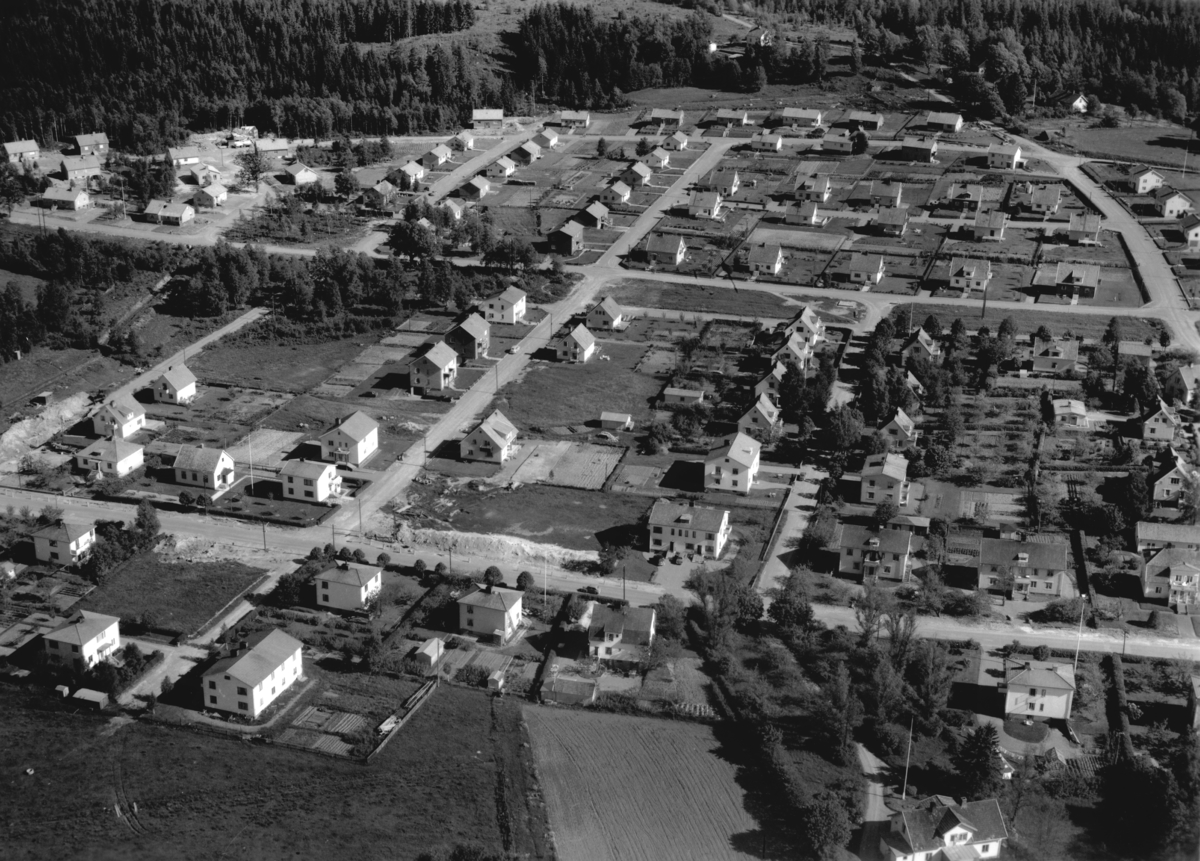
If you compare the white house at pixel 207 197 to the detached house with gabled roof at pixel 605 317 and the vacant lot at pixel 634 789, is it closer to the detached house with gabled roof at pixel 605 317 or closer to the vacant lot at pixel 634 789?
the detached house with gabled roof at pixel 605 317

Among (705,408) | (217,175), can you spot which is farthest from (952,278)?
(217,175)

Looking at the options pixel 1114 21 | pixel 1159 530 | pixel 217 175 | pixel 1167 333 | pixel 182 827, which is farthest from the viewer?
pixel 1114 21

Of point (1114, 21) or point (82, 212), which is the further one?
point (1114, 21)

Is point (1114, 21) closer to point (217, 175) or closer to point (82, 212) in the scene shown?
point (217, 175)

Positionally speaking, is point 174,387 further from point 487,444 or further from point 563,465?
point 563,465

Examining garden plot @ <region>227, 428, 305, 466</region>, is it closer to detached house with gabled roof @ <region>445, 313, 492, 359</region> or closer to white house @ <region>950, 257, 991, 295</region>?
detached house with gabled roof @ <region>445, 313, 492, 359</region>

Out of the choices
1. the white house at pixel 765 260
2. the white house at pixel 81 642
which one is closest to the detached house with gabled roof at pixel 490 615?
the white house at pixel 81 642

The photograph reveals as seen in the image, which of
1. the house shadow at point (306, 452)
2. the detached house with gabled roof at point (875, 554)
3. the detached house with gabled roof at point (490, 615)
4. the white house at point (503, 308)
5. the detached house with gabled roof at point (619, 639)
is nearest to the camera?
the detached house with gabled roof at point (619, 639)
